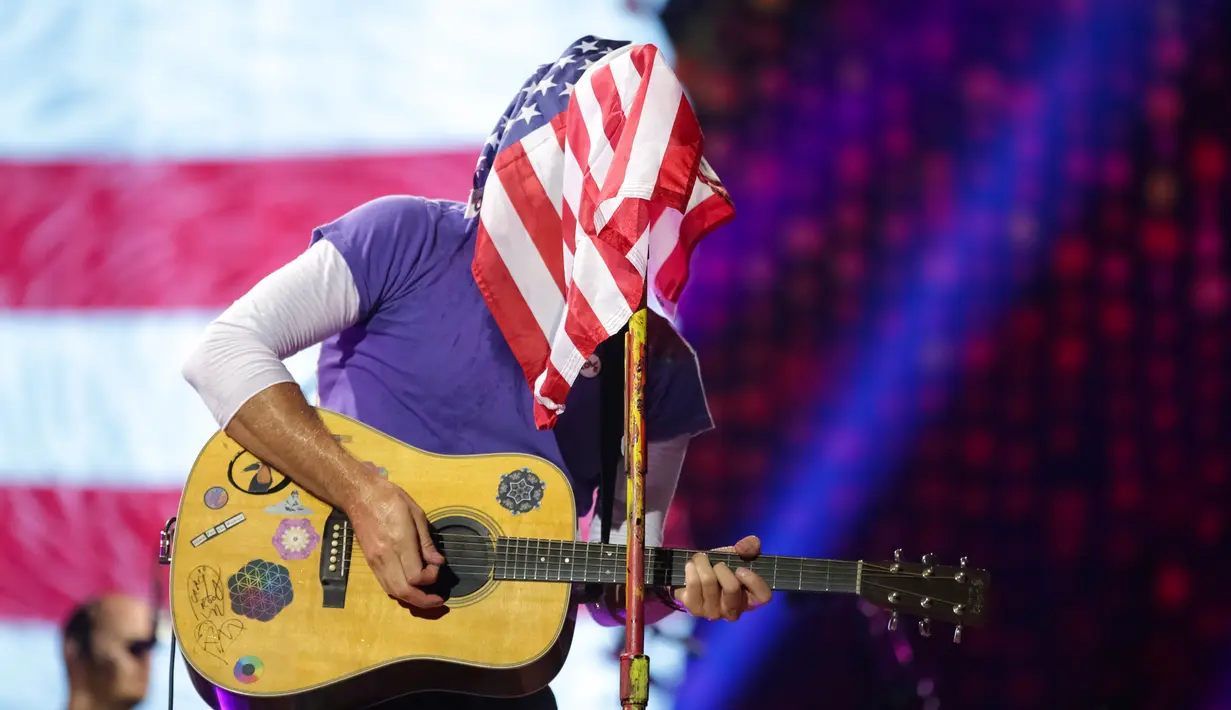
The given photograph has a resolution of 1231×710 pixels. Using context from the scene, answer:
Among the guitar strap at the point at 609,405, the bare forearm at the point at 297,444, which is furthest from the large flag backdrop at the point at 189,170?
the bare forearm at the point at 297,444

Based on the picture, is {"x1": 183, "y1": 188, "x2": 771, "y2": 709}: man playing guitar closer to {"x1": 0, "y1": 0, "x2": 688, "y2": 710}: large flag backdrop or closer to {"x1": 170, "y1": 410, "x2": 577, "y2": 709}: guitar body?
{"x1": 170, "y1": 410, "x2": 577, "y2": 709}: guitar body

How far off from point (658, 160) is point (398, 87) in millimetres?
1650

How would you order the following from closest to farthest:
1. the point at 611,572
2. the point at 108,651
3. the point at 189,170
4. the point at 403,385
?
the point at 611,572
the point at 403,385
the point at 108,651
the point at 189,170

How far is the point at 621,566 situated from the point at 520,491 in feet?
0.82

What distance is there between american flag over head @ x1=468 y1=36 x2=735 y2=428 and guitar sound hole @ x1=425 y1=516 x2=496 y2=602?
0.26 metres

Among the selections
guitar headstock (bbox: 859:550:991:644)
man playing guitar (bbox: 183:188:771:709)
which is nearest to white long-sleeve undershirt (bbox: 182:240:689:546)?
man playing guitar (bbox: 183:188:771:709)

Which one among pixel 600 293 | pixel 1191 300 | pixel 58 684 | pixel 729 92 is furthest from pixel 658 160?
pixel 58 684

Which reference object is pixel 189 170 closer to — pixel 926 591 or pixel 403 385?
pixel 403 385

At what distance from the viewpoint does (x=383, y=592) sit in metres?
2.05

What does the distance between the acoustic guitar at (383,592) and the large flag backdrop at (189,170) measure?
1048 mm

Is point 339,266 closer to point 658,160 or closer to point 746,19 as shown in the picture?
point 658,160

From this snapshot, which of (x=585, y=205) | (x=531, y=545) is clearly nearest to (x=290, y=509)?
(x=531, y=545)

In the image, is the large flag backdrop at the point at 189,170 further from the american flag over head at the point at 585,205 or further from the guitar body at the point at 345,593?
the guitar body at the point at 345,593

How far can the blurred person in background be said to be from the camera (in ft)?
9.91
